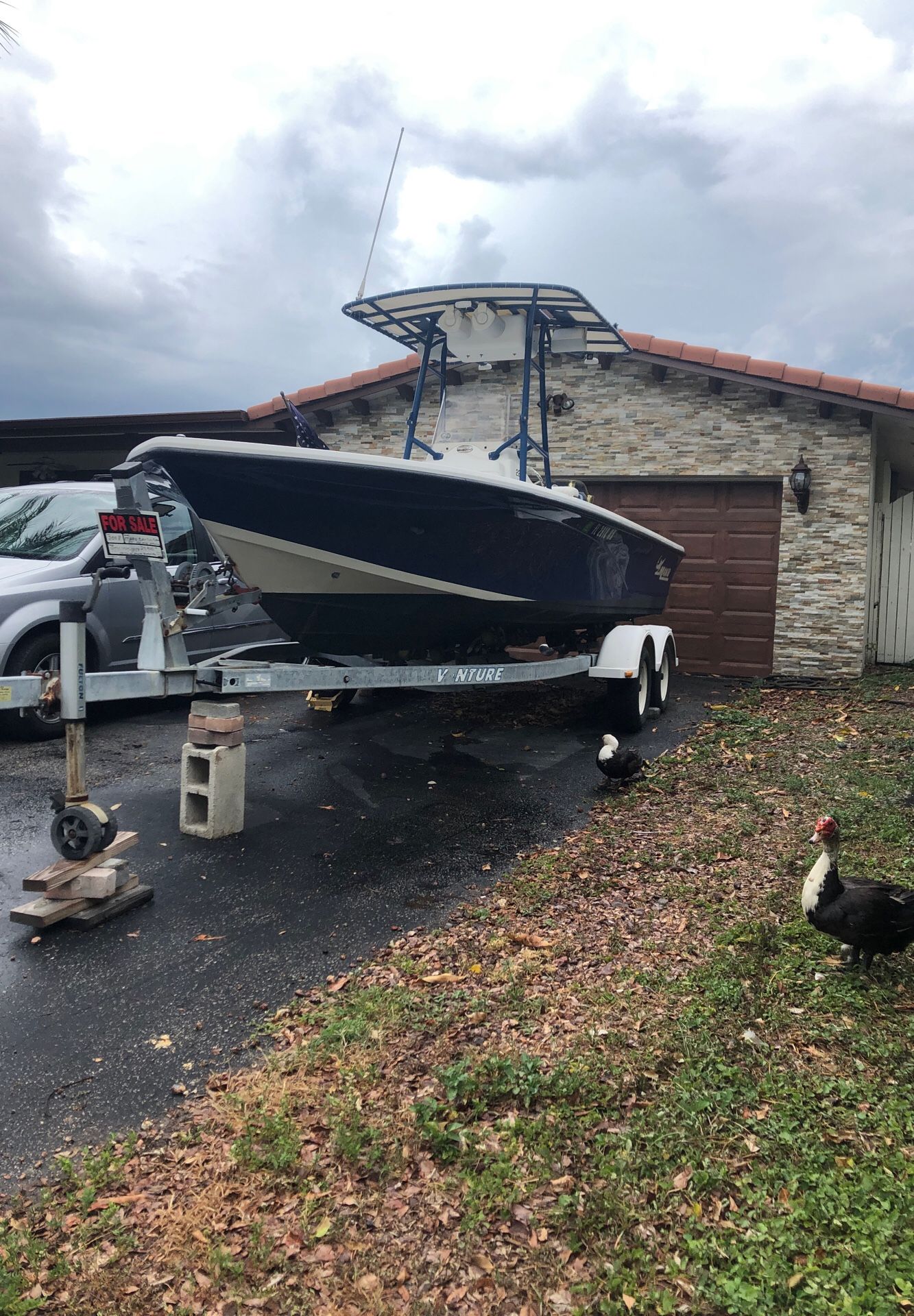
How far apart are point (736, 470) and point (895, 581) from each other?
3.76 m

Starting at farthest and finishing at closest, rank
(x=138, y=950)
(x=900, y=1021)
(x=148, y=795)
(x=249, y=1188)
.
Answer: (x=148, y=795) → (x=138, y=950) → (x=900, y=1021) → (x=249, y=1188)

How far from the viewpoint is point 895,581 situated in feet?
40.9

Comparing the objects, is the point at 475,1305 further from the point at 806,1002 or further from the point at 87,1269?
the point at 806,1002

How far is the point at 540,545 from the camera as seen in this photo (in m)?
6.16

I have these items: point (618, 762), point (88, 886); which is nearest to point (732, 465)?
point (618, 762)

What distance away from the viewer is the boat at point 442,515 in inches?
195

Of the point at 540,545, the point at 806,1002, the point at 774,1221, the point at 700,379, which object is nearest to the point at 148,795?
the point at 540,545

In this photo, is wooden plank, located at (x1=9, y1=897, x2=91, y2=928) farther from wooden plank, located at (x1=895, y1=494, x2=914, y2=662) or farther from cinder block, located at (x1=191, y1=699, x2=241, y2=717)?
wooden plank, located at (x1=895, y1=494, x2=914, y2=662)

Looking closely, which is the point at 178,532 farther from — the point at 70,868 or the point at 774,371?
the point at 774,371

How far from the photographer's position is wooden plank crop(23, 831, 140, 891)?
3611mm

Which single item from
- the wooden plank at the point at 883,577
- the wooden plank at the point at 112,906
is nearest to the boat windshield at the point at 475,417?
the wooden plank at the point at 112,906

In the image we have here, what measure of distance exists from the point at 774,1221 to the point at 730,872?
2.32 m

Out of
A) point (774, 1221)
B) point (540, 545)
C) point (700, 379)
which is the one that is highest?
point (700, 379)

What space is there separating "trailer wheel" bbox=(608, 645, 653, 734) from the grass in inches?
149
